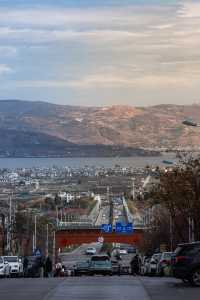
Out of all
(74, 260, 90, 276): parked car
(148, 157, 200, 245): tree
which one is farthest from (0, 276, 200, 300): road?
(74, 260, 90, 276): parked car

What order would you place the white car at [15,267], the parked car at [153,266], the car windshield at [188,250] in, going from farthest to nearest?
the white car at [15,267] < the parked car at [153,266] < the car windshield at [188,250]

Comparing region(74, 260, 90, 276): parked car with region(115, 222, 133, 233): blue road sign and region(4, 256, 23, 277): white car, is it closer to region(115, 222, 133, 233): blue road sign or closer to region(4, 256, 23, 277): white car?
region(4, 256, 23, 277): white car

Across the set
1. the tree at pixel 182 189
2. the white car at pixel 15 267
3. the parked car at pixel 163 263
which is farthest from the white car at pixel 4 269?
the tree at pixel 182 189

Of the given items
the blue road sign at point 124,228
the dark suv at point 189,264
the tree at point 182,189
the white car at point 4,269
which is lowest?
the white car at point 4,269

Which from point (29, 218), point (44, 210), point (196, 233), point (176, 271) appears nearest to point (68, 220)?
point (44, 210)

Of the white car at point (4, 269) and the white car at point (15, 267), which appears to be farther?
the white car at point (15, 267)

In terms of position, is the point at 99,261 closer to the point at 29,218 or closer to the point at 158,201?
the point at 158,201

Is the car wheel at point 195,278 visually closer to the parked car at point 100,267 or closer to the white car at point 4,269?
the white car at point 4,269

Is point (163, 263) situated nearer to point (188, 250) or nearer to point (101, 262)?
point (101, 262)
